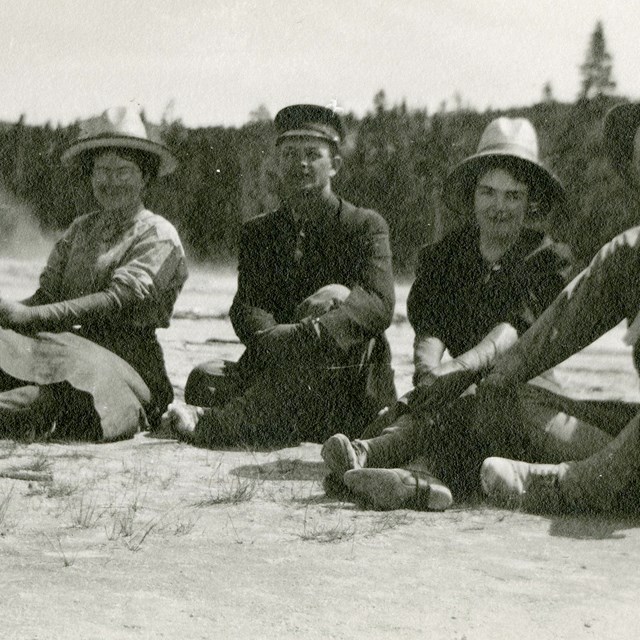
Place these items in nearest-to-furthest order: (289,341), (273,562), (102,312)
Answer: (273,562)
(289,341)
(102,312)

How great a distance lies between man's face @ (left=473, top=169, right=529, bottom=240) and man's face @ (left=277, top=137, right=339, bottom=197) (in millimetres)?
991

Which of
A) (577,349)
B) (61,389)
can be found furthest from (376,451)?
(61,389)

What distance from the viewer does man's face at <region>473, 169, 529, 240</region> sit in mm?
4770

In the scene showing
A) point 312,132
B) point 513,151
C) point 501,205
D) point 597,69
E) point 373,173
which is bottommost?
point 501,205

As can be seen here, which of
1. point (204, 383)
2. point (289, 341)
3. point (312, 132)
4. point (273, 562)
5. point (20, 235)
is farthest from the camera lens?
point (20, 235)

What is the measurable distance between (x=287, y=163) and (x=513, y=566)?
277 cm

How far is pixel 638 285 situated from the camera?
397 centimetres

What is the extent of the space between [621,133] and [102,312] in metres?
2.62

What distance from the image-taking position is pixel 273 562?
3.24m

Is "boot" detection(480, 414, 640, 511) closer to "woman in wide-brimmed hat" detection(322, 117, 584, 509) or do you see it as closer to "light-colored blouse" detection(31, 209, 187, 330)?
"woman in wide-brimmed hat" detection(322, 117, 584, 509)

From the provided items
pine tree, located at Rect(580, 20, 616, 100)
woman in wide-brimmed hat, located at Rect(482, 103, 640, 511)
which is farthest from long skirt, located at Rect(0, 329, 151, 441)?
pine tree, located at Rect(580, 20, 616, 100)

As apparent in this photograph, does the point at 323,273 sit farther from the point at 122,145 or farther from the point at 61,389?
the point at 61,389

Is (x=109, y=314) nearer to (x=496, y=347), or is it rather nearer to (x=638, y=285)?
(x=496, y=347)

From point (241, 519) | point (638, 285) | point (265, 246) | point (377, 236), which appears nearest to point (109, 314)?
point (265, 246)
